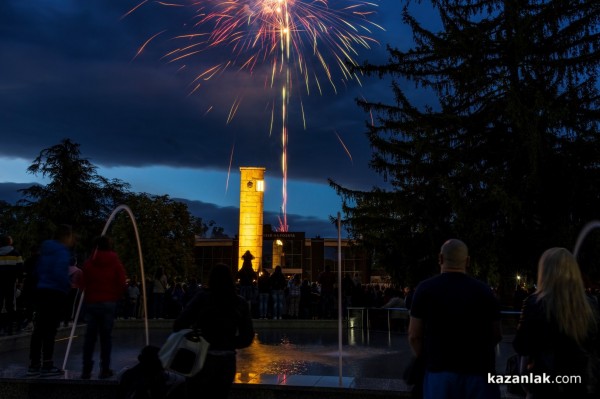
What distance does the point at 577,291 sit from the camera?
3.90m

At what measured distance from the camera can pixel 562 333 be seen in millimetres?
3855

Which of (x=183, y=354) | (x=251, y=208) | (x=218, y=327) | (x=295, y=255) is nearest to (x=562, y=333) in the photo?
(x=218, y=327)

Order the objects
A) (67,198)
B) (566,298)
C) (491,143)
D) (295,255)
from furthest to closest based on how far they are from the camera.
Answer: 1. (295,255)
2. (67,198)
3. (491,143)
4. (566,298)

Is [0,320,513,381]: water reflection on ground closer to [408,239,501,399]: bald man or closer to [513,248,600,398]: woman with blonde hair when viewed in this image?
[408,239,501,399]: bald man

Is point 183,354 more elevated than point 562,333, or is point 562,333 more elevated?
point 562,333

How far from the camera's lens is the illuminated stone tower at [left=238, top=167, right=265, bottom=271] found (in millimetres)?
52781

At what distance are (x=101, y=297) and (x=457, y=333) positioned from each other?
499 cm

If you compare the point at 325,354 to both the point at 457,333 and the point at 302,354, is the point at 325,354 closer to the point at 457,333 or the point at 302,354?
the point at 302,354

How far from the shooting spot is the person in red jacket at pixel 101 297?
24.6 feet

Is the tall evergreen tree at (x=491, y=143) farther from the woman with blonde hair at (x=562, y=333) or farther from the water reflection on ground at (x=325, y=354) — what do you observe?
the woman with blonde hair at (x=562, y=333)

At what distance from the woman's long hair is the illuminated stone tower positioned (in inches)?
1901
